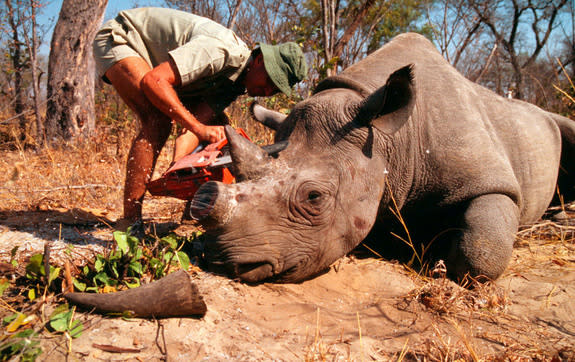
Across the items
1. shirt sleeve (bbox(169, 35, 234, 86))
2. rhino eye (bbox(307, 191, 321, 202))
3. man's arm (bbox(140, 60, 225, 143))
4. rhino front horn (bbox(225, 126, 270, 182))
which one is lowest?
rhino eye (bbox(307, 191, 321, 202))

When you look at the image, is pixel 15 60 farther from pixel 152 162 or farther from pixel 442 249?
pixel 442 249

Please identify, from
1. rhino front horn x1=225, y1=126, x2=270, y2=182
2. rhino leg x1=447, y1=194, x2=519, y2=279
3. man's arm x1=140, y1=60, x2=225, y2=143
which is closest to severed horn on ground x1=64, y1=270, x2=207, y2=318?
rhino front horn x1=225, y1=126, x2=270, y2=182

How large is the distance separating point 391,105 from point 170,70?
Answer: 1.83 m

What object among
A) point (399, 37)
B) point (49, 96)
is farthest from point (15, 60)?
point (399, 37)

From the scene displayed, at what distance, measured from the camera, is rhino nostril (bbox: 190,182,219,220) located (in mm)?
2549

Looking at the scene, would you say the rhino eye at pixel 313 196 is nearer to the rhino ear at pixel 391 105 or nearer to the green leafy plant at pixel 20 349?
the rhino ear at pixel 391 105

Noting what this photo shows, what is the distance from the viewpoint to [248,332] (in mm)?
2297

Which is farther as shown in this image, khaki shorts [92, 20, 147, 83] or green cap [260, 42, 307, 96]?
green cap [260, 42, 307, 96]

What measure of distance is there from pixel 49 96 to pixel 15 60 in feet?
6.62

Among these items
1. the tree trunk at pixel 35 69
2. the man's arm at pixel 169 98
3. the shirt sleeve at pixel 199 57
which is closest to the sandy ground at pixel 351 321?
the man's arm at pixel 169 98

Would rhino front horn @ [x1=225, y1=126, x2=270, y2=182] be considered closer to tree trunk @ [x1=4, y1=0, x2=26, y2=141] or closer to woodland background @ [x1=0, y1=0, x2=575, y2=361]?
woodland background @ [x1=0, y1=0, x2=575, y2=361]

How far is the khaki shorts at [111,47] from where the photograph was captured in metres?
4.01

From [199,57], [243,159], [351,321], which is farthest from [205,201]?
[199,57]

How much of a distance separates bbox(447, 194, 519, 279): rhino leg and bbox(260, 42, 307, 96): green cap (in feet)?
6.50
